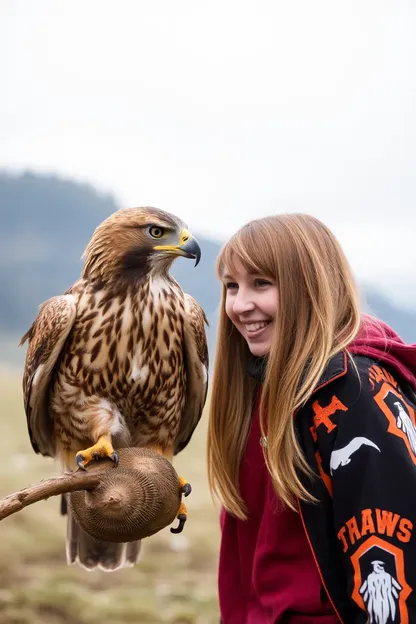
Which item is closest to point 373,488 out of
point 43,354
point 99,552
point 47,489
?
point 47,489

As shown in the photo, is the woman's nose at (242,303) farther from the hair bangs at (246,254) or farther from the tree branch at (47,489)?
the tree branch at (47,489)

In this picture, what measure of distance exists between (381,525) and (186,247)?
84 cm

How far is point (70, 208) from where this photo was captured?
4828mm

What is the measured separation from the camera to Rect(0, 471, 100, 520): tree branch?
1248 mm

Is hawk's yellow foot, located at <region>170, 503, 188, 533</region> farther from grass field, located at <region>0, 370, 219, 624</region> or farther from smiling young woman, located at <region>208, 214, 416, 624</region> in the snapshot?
grass field, located at <region>0, 370, 219, 624</region>

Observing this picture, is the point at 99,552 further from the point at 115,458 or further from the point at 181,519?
Answer: the point at 115,458

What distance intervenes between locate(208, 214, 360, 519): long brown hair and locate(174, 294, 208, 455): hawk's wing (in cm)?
32

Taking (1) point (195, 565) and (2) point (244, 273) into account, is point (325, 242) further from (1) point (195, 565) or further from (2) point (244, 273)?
(1) point (195, 565)

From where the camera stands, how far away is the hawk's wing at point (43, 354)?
1841 mm

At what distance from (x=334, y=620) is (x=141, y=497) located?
456mm

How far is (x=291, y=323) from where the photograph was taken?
152cm

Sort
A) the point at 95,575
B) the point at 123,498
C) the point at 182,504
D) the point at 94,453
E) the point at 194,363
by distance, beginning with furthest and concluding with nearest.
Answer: the point at 95,575, the point at 194,363, the point at 182,504, the point at 94,453, the point at 123,498

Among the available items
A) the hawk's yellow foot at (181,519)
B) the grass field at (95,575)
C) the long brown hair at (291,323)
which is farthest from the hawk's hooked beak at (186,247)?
the grass field at (95,575)

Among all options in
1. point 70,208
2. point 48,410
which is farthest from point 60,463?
point 70,208
